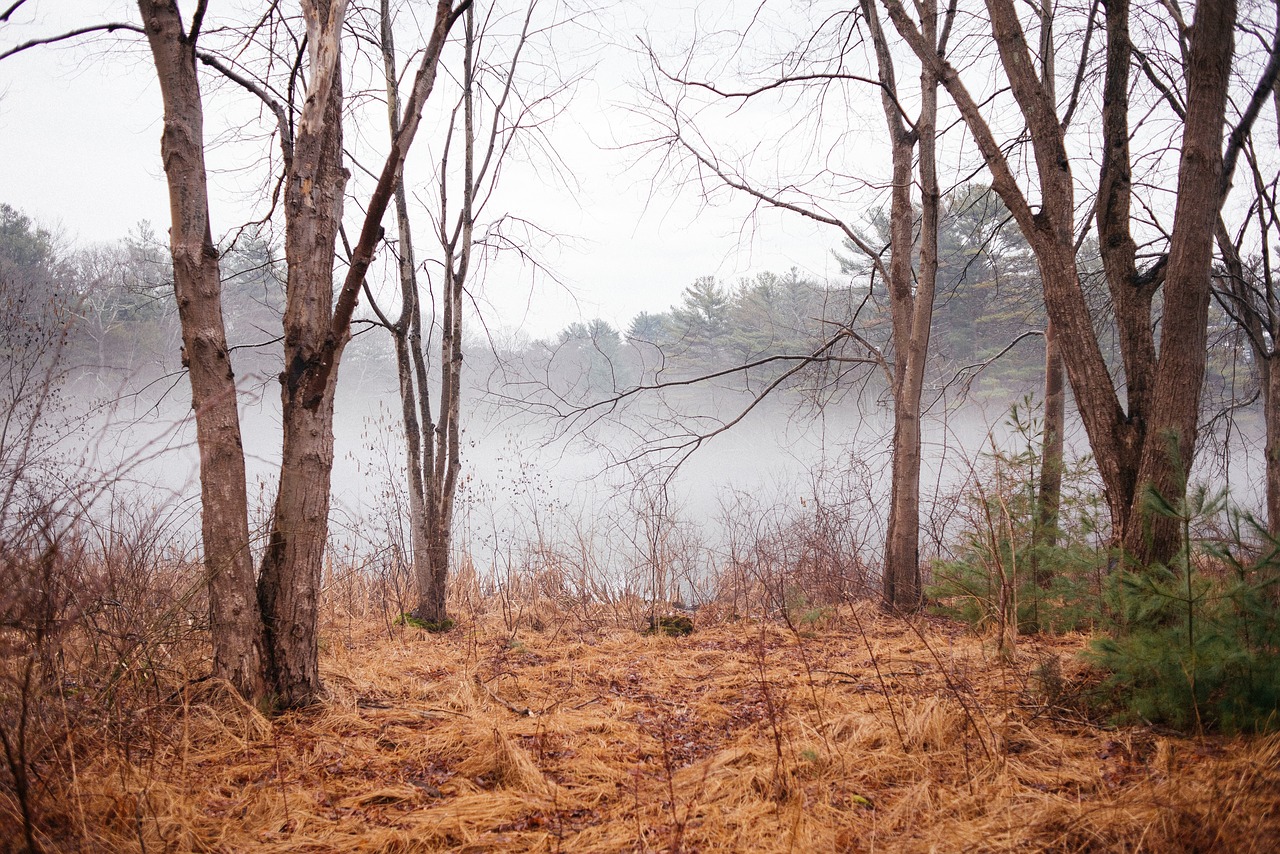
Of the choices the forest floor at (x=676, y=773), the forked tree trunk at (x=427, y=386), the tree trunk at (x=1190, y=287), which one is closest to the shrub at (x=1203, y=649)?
the forest floor at (x=676, y=773)

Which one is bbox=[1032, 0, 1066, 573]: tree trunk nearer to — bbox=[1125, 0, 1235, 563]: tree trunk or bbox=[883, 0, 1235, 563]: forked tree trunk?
bbox=[883, 0, 1235, 563]: forked tree trunk

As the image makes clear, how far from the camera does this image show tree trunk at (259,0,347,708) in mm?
2861

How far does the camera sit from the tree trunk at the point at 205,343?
2.71 meters

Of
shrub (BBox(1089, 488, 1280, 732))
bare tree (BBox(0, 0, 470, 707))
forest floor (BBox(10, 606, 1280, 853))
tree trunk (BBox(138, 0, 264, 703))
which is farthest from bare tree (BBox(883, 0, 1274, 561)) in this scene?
tree trunk (BBox(138, 0, 264, 703))

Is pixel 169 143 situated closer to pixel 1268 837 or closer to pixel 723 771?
pixel 723 771

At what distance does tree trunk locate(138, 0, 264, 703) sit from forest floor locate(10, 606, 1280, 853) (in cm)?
24

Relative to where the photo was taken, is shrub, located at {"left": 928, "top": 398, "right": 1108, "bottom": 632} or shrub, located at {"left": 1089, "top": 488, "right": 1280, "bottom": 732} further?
shrub, located at {"left": 928, "top": 398, "right": 1108, "bottom": 632}

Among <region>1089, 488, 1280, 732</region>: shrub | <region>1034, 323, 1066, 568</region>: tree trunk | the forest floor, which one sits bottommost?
the forest floor

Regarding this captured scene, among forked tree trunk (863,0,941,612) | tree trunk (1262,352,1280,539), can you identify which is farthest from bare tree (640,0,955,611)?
tree trunk (1262,352,1280,539)

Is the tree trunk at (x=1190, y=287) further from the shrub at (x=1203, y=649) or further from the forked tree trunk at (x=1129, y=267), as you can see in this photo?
the shrub at (x=1203, y=649)

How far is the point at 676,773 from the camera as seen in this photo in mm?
2400

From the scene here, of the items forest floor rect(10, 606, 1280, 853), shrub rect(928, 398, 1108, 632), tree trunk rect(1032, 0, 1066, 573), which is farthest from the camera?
tree trunk rect(1032, 0, 1066, 573)

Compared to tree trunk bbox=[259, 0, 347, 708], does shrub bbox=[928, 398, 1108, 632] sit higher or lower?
lower

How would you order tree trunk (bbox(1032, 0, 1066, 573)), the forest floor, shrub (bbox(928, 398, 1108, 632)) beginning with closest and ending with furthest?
1. the forest floor
2. shrub (bbox(928, 398, 1108, 632))
3. tree trunk (bbox(1032, 0, 1066, 573))
